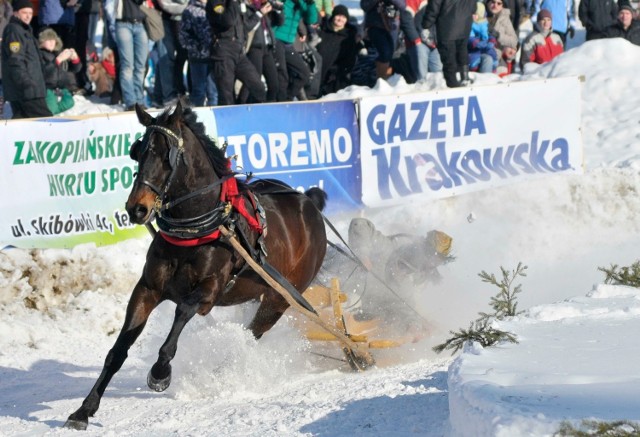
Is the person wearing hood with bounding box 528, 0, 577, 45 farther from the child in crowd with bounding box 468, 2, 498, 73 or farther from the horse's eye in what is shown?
the horse's eye

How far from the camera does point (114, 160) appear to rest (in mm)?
10492

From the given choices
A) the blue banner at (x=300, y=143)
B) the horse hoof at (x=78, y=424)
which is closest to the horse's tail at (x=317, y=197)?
the blue banner at (x=300, y=143)

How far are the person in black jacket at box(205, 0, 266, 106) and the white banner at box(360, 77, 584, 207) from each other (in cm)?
146

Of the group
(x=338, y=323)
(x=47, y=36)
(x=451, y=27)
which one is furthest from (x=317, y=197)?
(x=451, y=27)

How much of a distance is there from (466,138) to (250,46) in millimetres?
2701

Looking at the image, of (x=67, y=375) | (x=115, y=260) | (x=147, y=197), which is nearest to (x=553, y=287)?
(x=115, y=260)

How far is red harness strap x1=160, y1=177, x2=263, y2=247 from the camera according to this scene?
7.15m

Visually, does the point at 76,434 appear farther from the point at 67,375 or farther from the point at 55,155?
the point at 55,155

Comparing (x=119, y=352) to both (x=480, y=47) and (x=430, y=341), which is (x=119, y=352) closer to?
(x=430, y=341)

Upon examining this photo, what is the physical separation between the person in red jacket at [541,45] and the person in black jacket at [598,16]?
1.77 ft

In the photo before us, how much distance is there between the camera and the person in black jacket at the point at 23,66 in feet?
36.8

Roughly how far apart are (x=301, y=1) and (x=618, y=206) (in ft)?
15.2

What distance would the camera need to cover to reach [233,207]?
24.3ft

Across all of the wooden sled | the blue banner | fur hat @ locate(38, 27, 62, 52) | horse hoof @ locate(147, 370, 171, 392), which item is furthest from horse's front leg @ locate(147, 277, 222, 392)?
fur hat @ locate(38, 27, 62, 52)
